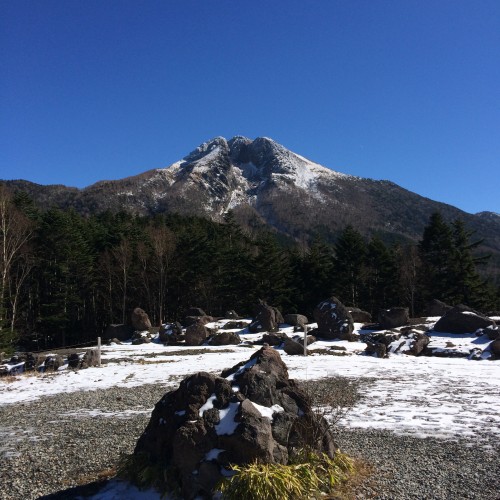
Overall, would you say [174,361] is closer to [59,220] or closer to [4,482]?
[4,482]

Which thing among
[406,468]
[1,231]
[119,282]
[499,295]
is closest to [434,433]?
[406,468]

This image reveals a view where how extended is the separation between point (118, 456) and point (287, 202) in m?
173

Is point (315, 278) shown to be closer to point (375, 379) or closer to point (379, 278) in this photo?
point (379, 278)

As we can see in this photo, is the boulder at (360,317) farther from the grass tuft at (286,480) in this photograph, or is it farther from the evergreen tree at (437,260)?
the grass tuft at (286,480)

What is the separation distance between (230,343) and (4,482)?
62.3 ft

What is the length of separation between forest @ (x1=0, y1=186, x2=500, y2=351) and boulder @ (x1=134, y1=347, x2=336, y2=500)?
31.5 m

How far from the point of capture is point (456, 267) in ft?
128

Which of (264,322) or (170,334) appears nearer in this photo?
(170,334)

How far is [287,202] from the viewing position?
177125 millimetres

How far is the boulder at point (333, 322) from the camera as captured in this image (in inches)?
987

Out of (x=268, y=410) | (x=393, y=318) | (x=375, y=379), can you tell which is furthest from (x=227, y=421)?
(x=393, y=318)

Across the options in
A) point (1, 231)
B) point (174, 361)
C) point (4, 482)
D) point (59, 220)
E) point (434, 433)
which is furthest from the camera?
point (59, 220)

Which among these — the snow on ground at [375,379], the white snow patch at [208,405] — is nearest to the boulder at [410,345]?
the snow on ground at [375,379]

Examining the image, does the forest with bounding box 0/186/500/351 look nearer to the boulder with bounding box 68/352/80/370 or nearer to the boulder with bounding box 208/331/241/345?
the boulder with bounding box 208/331/241/345
